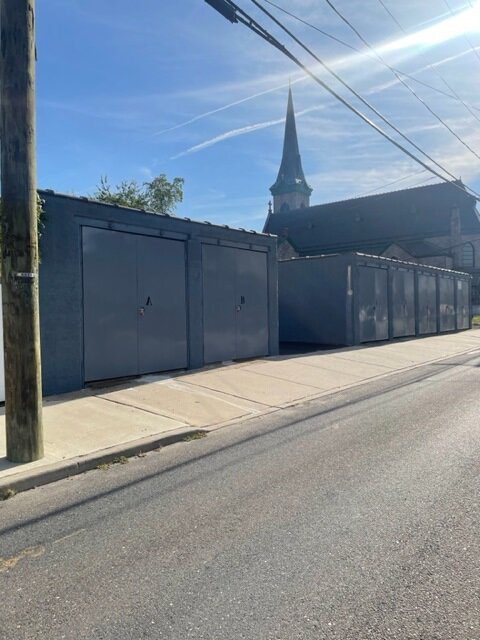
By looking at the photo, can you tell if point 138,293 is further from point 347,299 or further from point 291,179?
point 291,179

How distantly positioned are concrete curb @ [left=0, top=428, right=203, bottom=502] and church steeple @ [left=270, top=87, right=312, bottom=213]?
280 feet

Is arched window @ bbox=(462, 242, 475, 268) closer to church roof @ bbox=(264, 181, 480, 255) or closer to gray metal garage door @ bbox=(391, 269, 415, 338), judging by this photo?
Result: church roof @ bbox=(264, 181, 480, 255)

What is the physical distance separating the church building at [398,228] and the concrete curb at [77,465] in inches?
2081

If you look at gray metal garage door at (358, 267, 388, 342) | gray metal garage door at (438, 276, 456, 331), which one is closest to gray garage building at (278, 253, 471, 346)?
gray metal garage door at (358, 267, 388, 342)

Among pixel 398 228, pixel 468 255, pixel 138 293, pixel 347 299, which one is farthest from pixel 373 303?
pixel 398 228

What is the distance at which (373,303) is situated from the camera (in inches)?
801

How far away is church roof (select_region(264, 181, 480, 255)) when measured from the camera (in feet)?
208

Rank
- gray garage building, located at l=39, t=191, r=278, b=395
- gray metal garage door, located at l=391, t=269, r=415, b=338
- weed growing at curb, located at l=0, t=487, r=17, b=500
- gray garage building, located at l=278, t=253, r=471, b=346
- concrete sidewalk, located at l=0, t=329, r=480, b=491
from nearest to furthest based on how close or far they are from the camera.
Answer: weed growing at curb, located at l=0, t=487, r=17, b=500 → concrete sidewalk, located at l=0, t=329, r=480, b=491 → gray garage building, located at l=39, t=191, r=278, b=395 → gray garage building, located at l=278, t=253, r=471, b=346 → gray metal garage door, located at l=391, t=269, r=415, b=338

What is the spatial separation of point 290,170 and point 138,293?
83337 mm

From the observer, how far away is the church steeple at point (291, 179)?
88875 millimetres

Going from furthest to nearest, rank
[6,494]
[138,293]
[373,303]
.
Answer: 1. [373,303]
2. [138,293]
3. [6,494]

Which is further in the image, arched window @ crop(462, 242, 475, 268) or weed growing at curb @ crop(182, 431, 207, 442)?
arched window @ crop(462, 242, 475, 268)

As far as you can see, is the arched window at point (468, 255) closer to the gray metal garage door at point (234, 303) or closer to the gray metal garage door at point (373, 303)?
the gray metal garage door at point (373, 303)

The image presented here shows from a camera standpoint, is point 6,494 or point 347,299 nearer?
point 6,494
